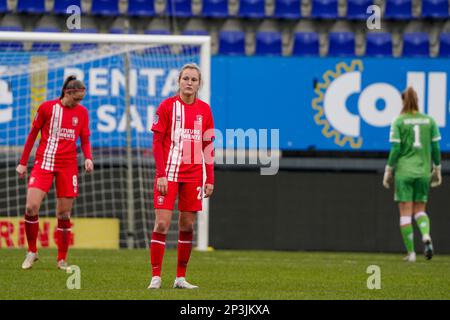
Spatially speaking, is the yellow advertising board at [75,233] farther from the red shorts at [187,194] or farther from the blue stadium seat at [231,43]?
the red shorts at [187,194]

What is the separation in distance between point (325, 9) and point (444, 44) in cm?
213

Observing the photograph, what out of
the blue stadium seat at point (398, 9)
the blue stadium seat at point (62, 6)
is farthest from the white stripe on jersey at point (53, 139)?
the blue stadium seat at point (398, 9)

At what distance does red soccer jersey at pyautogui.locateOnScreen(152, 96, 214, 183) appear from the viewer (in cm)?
805

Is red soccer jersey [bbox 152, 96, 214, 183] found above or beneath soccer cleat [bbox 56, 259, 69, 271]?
above

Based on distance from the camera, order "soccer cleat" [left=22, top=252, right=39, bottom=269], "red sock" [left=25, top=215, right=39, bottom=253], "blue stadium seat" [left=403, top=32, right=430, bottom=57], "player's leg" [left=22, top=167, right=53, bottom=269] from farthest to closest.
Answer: "blue stadium seat" [left=403, top=32, right=430, bottom=57] < "red sock" [left=25, top=215, right=39, bottom=253] < "player's leg" [left=22, top=167, right=53, bottom=269] < "soccer cleat" [left=22, top=252, right=39, bottom=269]

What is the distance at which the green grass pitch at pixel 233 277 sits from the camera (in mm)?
7613

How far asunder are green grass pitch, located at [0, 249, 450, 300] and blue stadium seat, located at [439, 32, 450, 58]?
251 inches

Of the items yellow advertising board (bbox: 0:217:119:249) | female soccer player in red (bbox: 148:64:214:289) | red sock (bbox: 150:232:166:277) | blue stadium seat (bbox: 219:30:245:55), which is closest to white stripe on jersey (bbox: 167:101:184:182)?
Answer: female soccer player in red (bbox: 148:64:214:289)

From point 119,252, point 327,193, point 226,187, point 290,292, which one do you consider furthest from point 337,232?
point 290,292

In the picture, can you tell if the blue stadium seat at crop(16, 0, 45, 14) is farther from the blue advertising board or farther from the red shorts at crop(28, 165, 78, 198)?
the red shorts at crop(28, 165, 78, 198)

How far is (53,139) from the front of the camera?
34.1 ft

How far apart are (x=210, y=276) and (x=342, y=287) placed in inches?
59.3

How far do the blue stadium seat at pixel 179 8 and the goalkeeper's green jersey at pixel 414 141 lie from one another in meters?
7.03
